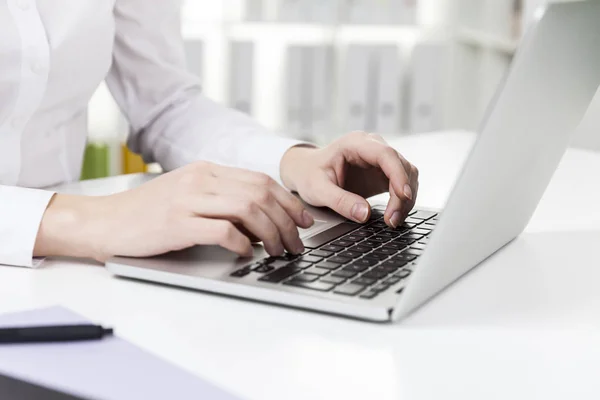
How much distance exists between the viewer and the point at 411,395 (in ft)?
1.60

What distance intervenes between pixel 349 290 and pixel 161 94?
846mm


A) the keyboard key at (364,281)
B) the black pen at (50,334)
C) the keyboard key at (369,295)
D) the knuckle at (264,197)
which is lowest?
the black pen at (50,334)

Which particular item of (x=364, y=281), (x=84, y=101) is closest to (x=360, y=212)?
(x=364, y=281)

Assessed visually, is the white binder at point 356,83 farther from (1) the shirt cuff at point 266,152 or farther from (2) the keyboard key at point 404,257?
(2) the keyboard key at point 404,257

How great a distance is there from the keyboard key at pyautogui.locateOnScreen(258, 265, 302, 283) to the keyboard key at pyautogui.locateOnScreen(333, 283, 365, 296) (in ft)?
0.17

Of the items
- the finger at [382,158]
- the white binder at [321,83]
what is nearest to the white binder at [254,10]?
the white binder at [321,83]

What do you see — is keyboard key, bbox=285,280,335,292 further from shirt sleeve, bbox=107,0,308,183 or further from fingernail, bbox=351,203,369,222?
shirt sleeve, bbox=107,0,308,183

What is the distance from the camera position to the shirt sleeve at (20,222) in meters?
0.76

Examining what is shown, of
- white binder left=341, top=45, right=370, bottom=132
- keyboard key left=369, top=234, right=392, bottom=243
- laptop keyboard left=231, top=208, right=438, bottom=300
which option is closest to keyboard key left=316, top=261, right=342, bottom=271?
laptop keyboard left=231, top=208, right=438, bottom=300

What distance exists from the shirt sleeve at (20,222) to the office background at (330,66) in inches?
84.4

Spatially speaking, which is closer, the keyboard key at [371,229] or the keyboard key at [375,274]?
the keyboard key at [375,274]

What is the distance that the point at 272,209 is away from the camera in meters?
0.73

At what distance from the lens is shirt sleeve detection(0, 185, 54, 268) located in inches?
29.7

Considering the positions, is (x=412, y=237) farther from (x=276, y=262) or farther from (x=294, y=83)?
(x=294, y=83)
